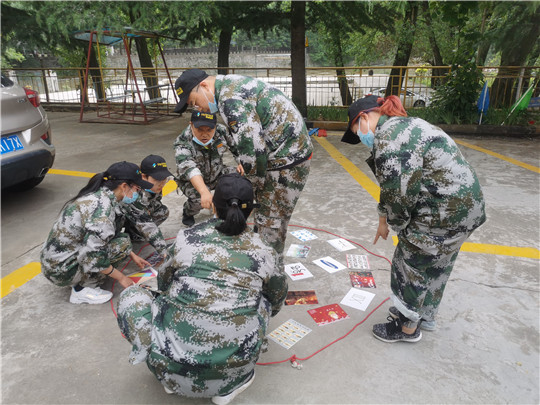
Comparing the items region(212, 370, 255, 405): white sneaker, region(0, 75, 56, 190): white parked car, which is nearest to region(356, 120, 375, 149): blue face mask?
region(212, 370, 255, 405): white sneaker

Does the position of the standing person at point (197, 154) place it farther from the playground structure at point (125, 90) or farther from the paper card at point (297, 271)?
the playground structure at point (125, 90)

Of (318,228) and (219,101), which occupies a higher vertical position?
(219,101)

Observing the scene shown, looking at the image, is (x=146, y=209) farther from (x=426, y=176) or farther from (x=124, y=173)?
(x=426, y=176)

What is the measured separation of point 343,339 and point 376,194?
8.51ft

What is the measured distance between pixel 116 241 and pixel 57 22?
5.98m

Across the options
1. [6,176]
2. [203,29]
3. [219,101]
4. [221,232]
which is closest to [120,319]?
[221,232]

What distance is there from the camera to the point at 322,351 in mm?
2256

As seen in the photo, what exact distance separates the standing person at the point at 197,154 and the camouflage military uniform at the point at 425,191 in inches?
60.3

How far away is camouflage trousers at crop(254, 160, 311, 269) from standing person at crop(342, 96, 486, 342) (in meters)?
0.50

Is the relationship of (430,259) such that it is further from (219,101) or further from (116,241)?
(116,241)

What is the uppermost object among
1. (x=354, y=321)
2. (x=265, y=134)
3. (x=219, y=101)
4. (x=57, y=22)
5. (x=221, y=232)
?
(x=57, y=22)

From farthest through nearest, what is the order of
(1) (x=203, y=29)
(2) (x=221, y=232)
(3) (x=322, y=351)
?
(1) (x=203, y=29) → (3) (x=322, y=351) → (2) (x=221, y=232)

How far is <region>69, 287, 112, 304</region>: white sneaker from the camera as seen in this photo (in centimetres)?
269

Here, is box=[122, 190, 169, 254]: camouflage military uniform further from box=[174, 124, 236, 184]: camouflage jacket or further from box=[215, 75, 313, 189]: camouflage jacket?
box=[215, 75, 313, 189]: camouflage jacket
